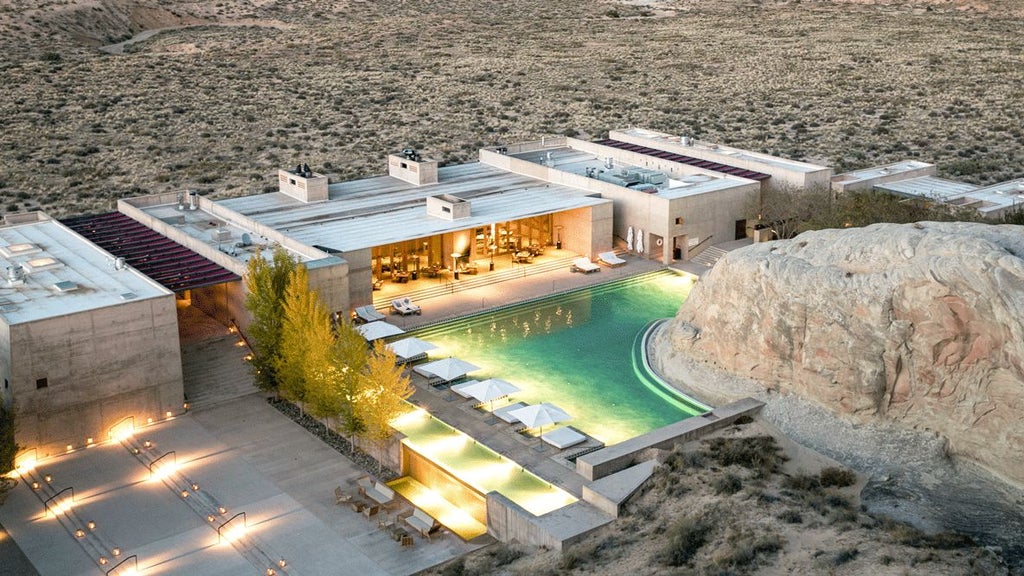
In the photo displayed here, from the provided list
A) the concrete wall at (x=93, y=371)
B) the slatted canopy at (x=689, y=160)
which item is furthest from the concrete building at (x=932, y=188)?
the concrete wall at (x=93, y=371)

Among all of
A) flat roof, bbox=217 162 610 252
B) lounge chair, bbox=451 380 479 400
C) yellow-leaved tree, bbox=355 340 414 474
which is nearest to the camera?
yellow-leaved tree, bbox=355 340 414 474

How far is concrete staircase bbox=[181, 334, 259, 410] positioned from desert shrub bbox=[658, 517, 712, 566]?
726 inches

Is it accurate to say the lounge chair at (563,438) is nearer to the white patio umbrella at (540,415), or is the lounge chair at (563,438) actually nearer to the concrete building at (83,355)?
the white patio umbrella at (540,415)

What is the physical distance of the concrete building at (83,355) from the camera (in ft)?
114

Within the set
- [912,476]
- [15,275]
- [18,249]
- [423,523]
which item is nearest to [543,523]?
[423,523]

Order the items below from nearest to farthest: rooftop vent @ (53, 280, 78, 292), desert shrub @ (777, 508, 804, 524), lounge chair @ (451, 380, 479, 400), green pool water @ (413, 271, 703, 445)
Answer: desert shrub @ (777, 508, 804, 524), green pool water @ (413, 271, 703, 445), lounge chair @ (451, 380, 479, 400), rooftop vent @ (53, 280, 78, 292)

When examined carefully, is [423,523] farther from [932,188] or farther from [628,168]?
[932,188]

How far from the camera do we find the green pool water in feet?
123

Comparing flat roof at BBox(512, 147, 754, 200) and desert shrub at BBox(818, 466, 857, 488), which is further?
flat roof at BBox(512, 147, 754, 200)

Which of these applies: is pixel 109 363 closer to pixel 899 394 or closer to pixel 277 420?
pixel 277 420

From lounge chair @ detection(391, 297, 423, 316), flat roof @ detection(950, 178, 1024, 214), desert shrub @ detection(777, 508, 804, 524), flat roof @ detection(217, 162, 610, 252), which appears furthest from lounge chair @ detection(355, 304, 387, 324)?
flat roof @ detection(950, 178, 1024, 214)

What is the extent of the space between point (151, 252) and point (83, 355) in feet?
36.0

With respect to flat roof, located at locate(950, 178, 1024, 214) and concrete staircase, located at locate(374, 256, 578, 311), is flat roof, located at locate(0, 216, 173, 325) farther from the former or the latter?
flat roof, located at locate(950, 178, 1024, 214)

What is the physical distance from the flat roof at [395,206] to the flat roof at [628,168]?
9.34 ft
